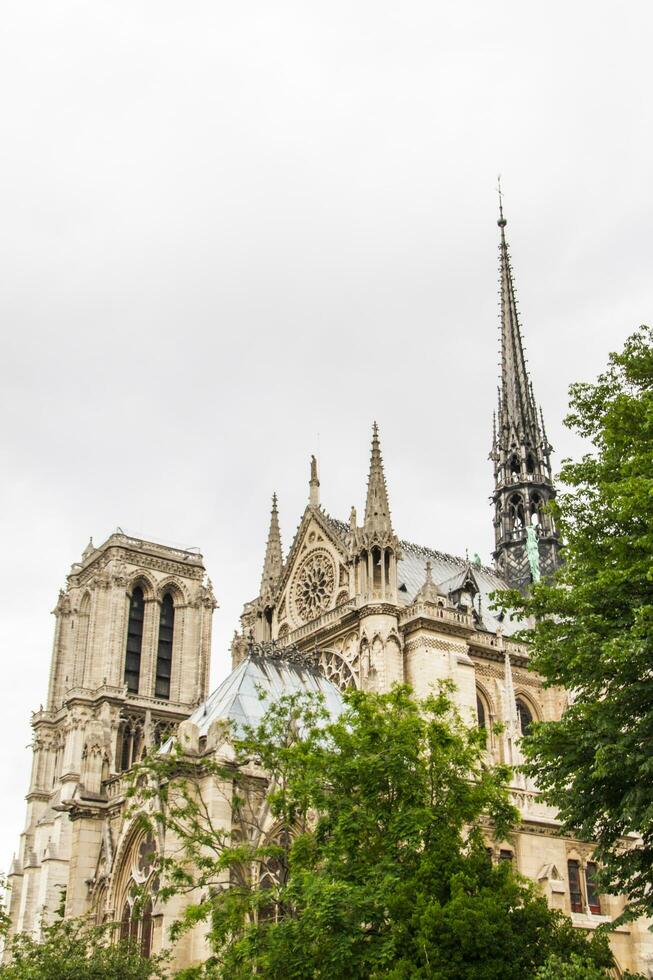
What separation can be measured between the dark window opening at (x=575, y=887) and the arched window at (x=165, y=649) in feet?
134

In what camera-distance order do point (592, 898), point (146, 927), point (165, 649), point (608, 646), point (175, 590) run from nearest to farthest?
1. point (608, 646)
2. point (146, 927)
3. point (592, 898)
4. point (165, 649)
5. point (175, 590)

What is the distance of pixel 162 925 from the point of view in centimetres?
3142

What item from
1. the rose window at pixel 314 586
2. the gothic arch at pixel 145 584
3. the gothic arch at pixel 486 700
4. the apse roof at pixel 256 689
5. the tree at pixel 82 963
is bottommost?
the tree at pixel 82 963

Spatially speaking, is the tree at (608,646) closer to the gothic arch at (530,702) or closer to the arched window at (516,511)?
the gothic arch at (530,702)

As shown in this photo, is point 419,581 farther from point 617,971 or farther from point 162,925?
point 162,925

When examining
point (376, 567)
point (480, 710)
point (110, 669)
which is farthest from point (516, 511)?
point (110, 669)

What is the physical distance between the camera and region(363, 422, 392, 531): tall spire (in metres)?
46.0

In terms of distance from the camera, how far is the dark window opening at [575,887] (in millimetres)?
39781

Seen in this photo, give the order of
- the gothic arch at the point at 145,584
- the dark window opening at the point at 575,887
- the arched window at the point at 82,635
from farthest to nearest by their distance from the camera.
A: the gothic arch at the point at 145,584 → the arched window at the point at 82,635 → the dark window opening at the point at 575,887

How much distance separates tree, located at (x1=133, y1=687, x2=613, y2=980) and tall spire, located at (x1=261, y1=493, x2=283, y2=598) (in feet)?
86.1

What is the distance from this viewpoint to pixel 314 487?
5309cm

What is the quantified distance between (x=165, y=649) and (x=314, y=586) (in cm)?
3046

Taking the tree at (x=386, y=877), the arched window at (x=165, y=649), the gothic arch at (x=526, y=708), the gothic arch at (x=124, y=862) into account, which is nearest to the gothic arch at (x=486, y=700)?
the gothic arch at (x=526, y=708)

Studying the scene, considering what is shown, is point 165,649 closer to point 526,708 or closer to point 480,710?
point 526,708
